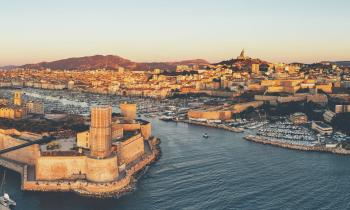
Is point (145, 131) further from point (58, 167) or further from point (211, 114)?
point (211, 114)

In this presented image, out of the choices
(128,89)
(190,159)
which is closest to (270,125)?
(190,159)

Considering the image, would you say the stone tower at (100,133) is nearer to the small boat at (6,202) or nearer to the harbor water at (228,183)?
the harbor water at (228,183)

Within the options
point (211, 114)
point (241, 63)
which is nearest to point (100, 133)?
point (211, 114)

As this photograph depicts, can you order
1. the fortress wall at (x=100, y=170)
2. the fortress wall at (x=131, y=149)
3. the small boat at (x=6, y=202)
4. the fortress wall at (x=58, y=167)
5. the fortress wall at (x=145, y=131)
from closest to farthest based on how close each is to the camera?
the small boat at (x=6, y=202) < the fortress wall at (x=100, y=170) < the fortress wall at (x=58, y=167) < the fortress wall at (x=131, y=149) < the fortress wall at (x=145, y=131)

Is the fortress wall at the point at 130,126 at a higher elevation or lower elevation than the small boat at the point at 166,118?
higher

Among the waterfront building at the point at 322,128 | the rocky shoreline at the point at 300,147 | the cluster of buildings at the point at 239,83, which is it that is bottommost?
the rocky shoreline at the point at 300,147

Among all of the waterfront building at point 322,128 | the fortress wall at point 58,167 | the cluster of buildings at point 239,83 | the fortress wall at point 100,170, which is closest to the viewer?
the fortress wall at point 100,170

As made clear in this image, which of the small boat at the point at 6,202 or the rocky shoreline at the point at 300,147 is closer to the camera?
the small boat at the point at 6,202

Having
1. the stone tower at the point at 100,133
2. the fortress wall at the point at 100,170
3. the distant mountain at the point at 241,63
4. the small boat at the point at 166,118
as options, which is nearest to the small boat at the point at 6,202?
the fortress wall at the point at 100,170
